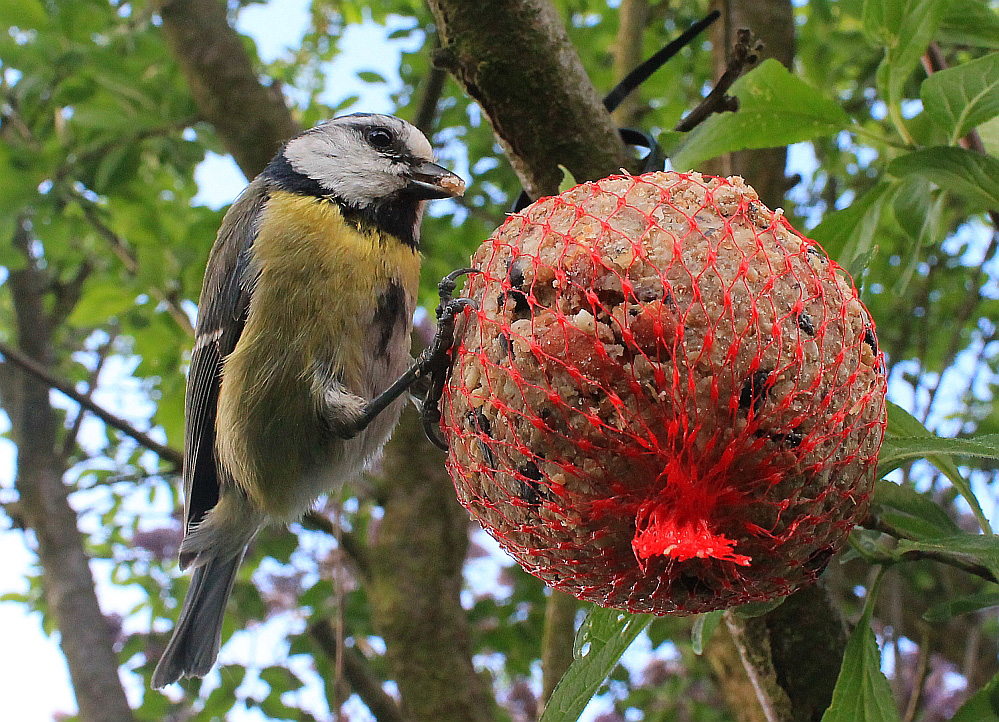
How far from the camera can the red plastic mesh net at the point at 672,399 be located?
0.87 metres

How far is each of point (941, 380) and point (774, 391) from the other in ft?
7.04

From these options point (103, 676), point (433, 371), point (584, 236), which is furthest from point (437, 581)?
point (584, 236)

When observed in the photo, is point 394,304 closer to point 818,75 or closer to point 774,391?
point 774,391

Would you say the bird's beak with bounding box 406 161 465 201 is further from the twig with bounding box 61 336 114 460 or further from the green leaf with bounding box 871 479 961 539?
the twig with bounding box 61 336 114 460

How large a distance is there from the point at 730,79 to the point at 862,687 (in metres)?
0.94

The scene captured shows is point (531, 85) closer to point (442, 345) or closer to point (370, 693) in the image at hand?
point (442, 345)

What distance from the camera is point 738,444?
86 cm

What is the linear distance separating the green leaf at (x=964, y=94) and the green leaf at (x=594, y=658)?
2.81 feet

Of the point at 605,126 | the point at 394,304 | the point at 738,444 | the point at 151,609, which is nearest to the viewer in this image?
the point at 738,444

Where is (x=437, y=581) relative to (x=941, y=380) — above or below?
below

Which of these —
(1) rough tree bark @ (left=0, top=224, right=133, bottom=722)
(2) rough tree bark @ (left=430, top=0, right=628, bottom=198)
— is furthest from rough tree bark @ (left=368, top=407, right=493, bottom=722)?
(2) rough tree bark @ (left=430, top=0, right=628, bottom=198)

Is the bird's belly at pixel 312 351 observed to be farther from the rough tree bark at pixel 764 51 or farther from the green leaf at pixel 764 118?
the rough tree bark at pixel 764 51

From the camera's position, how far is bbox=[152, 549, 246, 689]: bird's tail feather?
210 cm

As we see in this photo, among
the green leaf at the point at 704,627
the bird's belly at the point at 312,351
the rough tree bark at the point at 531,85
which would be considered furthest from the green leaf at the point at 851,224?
the bird's belly at the point at 312,351
